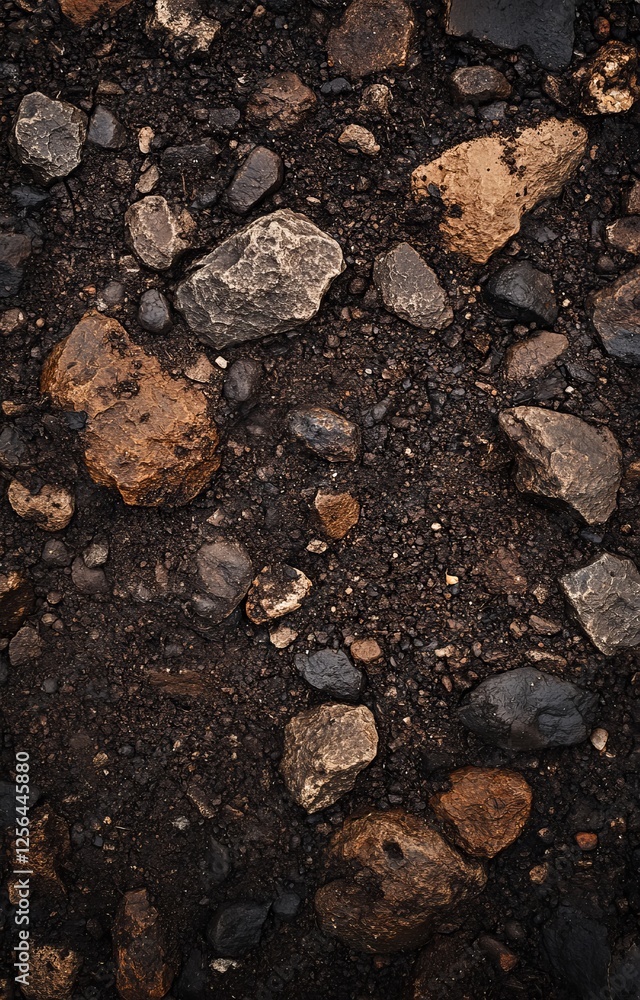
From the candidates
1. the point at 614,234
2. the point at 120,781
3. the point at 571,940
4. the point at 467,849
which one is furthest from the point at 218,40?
the point at 571,940

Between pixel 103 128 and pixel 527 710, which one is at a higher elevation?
pixel 103 128

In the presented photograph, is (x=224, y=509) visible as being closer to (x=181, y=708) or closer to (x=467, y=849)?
(x=181, y=708)

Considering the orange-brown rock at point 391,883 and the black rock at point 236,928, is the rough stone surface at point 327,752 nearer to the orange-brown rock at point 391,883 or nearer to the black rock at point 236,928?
the orange-brown rock at point 391,883

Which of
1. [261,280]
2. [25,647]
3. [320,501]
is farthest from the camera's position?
[25,647]

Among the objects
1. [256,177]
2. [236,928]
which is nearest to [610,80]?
[256,177]

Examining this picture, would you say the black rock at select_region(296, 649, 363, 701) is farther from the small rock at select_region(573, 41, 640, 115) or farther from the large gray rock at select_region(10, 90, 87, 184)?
the small rock at select_region(573, 41, 640, 115)

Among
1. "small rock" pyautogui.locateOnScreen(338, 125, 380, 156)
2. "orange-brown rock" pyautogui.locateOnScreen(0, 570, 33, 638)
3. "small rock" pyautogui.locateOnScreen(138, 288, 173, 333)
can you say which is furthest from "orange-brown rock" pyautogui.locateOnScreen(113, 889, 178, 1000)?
"small rock" pyautogui.locateOnScreen(338, 125, 380, 156)

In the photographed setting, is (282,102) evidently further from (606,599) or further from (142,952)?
(142,952)

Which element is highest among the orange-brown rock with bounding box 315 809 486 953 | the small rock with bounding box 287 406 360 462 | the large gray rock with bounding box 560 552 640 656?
the small rock with bounding box 287 406 360 462
